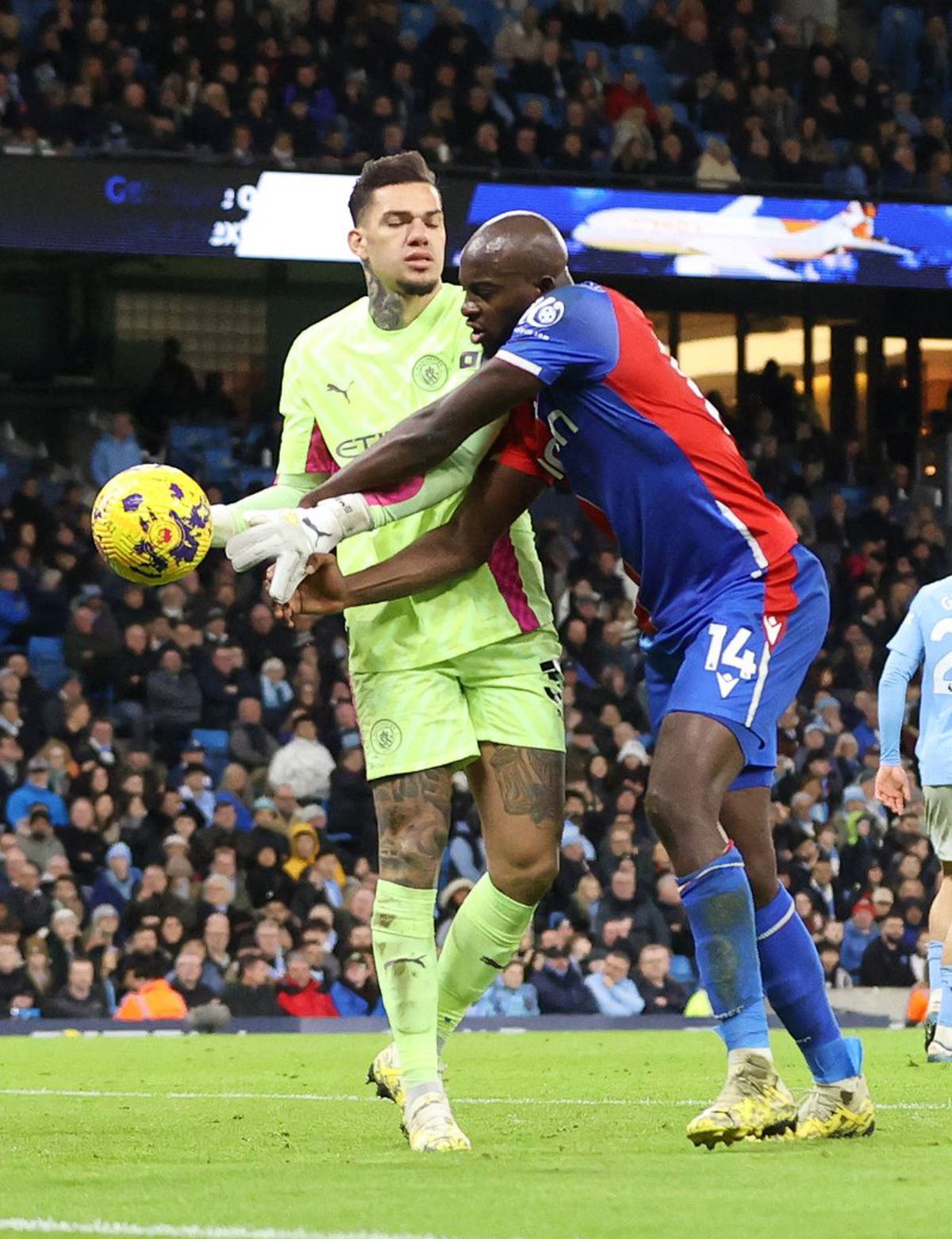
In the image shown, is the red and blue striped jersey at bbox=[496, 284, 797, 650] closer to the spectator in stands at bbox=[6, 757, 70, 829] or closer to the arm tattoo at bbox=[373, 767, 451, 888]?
the arm tattoo at bbox=[373, 767, 451, 888]

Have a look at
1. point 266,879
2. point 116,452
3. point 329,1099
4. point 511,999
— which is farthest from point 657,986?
point 329,1099

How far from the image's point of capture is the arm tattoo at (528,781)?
6.54 m

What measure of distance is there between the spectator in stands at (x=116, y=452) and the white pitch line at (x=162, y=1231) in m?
16.2

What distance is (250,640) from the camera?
63.1 ft

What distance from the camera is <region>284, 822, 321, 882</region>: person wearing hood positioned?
16.2 m

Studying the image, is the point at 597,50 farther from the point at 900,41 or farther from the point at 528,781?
the point at 528,781

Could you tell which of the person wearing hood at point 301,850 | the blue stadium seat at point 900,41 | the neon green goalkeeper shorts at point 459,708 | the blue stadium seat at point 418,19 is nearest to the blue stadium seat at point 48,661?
the person wearing hood at point 301,850

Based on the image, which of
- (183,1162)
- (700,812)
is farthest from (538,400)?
(183,1162)

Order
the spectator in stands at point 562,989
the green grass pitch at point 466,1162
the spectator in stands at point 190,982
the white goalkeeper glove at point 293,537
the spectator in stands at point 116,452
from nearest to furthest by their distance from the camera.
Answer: the green grass pitch at point 466,1162, the white goalkeeper glove at point 293,537, the spectator in stands at point 190,982, the spectator in stands at point 562,989, the spectator in stands at point 116,452

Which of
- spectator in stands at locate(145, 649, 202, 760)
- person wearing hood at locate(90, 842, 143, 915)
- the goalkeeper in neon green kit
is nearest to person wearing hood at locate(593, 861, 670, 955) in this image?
person wearing hood at locate(90, 842, 143, 915)

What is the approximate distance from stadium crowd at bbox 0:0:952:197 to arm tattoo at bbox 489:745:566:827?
1350 cm

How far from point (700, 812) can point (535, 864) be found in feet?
2.98

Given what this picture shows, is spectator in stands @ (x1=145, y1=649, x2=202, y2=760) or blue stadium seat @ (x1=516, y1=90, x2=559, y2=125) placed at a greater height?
blue stadium seat @ (x1=516, y1=90, x2=559, y2=125)

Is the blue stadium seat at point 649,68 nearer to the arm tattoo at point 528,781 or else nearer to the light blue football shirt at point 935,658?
the light blue football shirt at point 935,658
